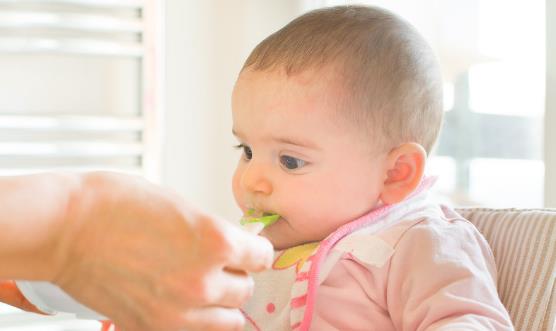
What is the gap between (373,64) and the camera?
107 centimetres

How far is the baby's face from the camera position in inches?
41.6

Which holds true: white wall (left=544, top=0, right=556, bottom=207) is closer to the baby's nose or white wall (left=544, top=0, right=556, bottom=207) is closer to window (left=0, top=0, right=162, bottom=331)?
the baby's nose

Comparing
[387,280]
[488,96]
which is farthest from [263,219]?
[488,96]

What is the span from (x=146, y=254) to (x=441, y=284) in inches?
16.3

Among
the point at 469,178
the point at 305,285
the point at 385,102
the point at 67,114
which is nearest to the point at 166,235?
the point at 305,285

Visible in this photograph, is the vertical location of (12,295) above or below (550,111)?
below

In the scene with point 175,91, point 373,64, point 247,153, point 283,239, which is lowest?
point 175,91

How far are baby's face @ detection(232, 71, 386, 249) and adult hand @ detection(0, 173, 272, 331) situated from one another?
0.37 metres

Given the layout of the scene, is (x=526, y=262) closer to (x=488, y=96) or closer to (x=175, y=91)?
(x=488, y=96)

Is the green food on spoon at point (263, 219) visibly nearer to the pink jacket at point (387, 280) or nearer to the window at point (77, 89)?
the pink jacket at point (387, 280)

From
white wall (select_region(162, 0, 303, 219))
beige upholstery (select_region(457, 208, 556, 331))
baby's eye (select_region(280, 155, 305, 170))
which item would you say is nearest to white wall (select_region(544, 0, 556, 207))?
beige upholstery (select_region(457, 208, 556, 331))

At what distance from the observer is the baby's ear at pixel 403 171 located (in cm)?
108

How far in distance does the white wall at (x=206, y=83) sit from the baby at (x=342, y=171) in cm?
169

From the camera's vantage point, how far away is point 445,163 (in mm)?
2717
